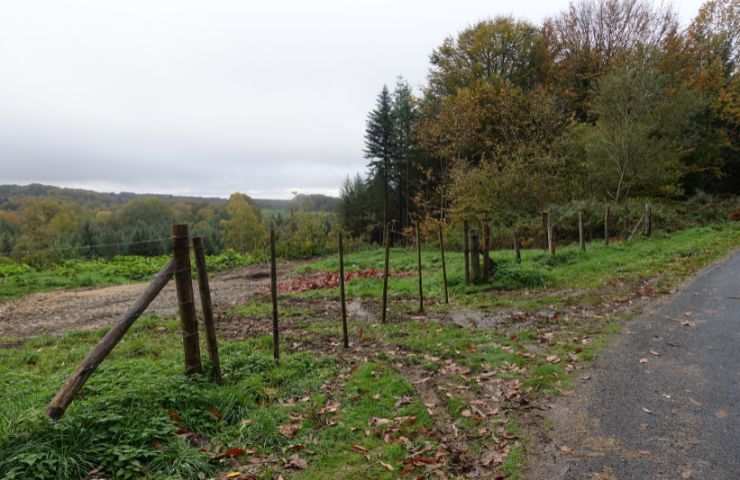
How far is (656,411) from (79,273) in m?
18.4

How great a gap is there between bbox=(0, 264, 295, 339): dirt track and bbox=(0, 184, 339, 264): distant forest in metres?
1.58

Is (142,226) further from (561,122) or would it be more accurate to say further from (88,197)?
(88,197)

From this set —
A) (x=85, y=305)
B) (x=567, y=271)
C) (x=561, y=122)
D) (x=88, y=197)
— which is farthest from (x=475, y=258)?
(x=88, y=197)

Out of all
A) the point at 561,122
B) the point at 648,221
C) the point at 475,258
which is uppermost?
the point at 561,122

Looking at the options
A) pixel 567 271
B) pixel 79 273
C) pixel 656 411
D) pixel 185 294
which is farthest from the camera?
pixel 79 273

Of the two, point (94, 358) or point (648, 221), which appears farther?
point (648, 221)

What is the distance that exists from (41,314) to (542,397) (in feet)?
37.9

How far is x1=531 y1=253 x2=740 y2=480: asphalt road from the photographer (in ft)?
9.63

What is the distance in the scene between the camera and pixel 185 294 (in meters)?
4.00

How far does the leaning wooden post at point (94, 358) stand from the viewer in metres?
3.01

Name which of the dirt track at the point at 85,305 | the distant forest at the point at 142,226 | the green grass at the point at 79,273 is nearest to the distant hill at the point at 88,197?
the distant forest at the point at 142,226

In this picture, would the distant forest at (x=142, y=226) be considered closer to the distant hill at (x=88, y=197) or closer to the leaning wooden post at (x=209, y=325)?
the distant hill at (x=88, y=197)

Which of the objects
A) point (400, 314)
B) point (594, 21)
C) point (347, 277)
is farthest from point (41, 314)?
point (594, 21)

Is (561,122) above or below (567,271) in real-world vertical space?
above
